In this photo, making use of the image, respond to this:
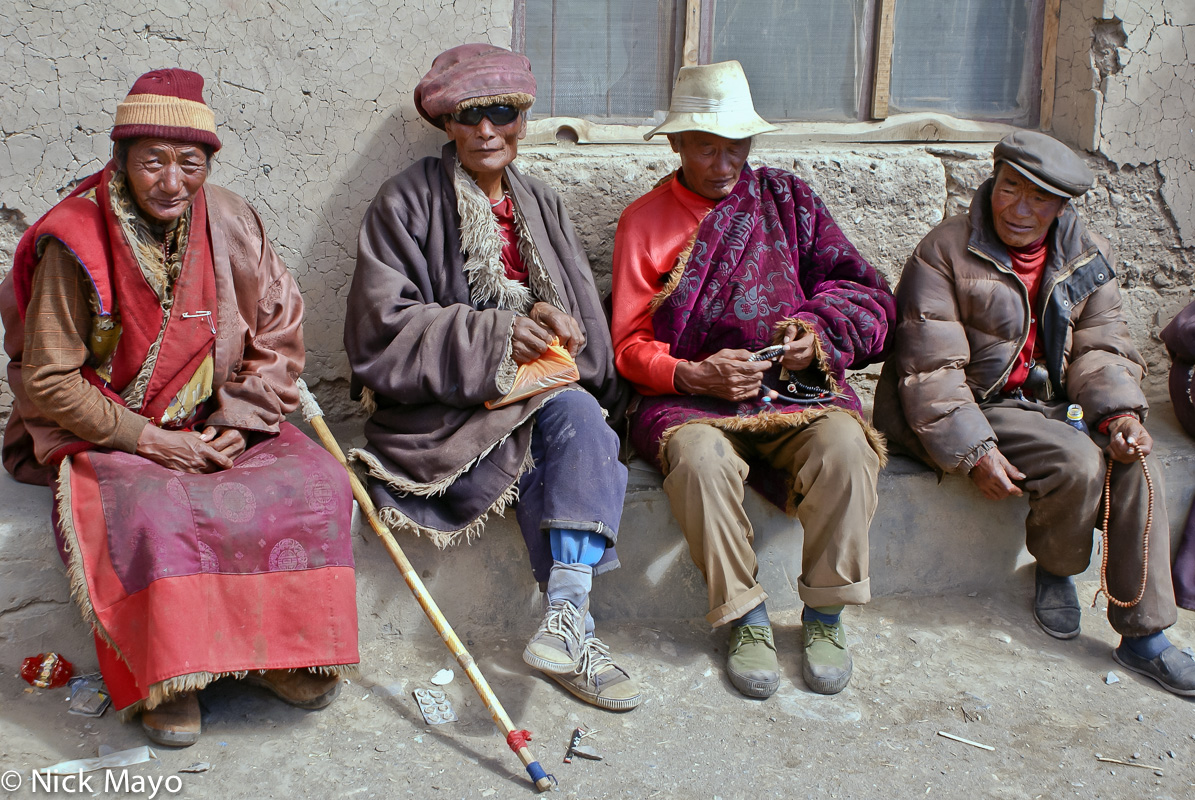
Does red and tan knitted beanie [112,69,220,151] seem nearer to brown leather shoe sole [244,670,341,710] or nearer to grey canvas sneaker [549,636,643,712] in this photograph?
brown leather shoe sole [244,670,341,710]

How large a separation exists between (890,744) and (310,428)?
2.26 m

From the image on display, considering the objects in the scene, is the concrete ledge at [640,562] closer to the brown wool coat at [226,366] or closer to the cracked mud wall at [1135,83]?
the brown wool coat at [226,366]

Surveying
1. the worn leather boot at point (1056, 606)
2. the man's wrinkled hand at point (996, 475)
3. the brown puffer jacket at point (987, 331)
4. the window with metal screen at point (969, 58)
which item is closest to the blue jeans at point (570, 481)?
the brown puffer jacket at point (987, 331)

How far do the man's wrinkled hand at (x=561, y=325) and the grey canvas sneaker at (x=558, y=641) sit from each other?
35.1 inches

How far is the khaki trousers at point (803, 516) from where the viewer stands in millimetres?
3098

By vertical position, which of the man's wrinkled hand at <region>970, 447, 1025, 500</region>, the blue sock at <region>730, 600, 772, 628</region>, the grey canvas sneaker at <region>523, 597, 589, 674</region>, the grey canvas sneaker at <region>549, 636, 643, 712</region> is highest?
the man's wrinkled hand at <region>970, 447, 1025, 500</region>

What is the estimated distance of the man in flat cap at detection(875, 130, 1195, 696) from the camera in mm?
3328

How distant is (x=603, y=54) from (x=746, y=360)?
1601 mm

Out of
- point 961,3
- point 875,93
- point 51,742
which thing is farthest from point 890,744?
point 961,3

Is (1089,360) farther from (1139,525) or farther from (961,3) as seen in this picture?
(961,3)

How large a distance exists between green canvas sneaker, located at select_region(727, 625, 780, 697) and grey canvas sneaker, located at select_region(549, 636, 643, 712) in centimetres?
31

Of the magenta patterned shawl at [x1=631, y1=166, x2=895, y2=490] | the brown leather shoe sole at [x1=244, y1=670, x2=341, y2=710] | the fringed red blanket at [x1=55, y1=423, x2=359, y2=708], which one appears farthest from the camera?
the magenta patterned shawl at [x1=631, y1=166, x2=895, y2=490]

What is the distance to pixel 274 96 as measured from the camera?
3.61 meters

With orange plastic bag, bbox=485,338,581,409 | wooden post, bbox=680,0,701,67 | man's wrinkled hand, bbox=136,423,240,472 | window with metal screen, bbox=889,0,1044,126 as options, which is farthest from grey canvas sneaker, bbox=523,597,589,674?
window with metal screen, bbox=889,0,1044,126
